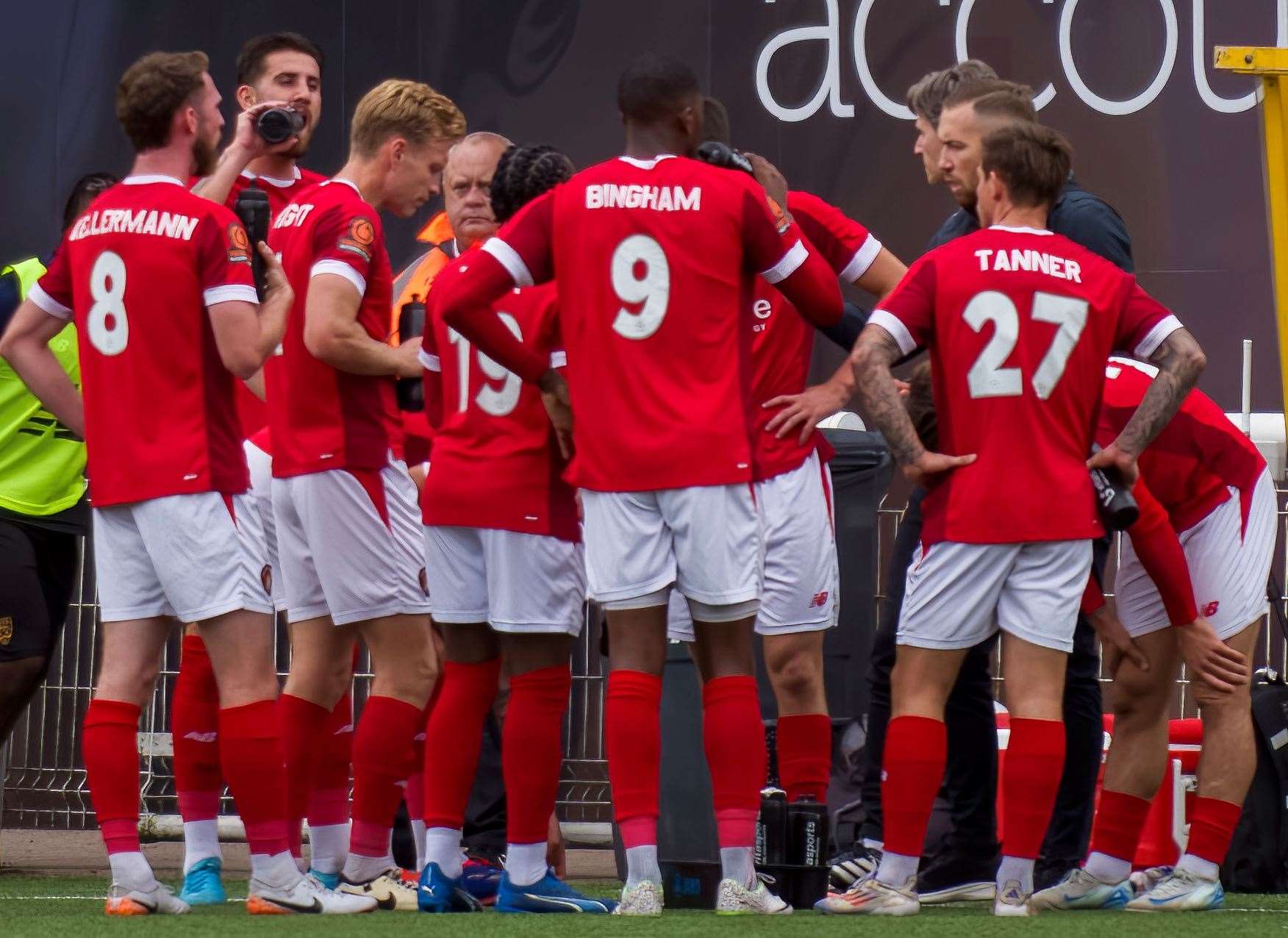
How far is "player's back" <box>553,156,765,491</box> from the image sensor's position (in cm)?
483

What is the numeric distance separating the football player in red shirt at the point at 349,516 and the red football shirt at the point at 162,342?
457 mm

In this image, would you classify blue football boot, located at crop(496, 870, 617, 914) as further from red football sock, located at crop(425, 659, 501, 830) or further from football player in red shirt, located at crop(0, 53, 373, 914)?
football player in red shirt, located at crop(0, 53, 373, 914)

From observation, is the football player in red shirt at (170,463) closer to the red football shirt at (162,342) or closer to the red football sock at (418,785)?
the red football shirt at (162,342)

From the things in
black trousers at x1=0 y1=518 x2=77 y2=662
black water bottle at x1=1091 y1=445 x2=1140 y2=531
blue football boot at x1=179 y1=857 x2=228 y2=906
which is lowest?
blue football boot at x1=179 y1=857 x2=228 y2=906

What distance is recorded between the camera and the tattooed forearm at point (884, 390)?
4902 mm

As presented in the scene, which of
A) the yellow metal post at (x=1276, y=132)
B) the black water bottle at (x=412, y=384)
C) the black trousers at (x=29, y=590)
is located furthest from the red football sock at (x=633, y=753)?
the black trousers at (x=29, y=590)

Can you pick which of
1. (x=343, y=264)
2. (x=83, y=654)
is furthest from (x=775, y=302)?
(x=83, y=654)

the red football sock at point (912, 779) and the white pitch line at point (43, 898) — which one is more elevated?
the red football sock at point (912, 779)

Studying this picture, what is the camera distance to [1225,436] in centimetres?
556

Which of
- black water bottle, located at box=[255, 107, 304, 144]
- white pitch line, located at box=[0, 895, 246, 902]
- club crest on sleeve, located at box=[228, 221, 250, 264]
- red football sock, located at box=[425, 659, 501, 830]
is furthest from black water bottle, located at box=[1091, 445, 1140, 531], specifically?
white pitch line, located at box=[0, 895, 246, 902]

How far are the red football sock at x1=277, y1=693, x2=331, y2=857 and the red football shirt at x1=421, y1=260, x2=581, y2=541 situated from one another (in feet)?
1.98

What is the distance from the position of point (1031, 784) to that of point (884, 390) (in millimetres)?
926

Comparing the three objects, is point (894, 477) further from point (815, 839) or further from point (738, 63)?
point (815, 839)

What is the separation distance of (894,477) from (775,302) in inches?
105
